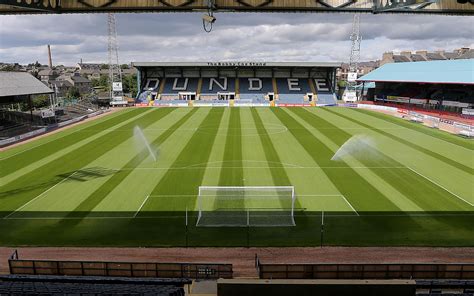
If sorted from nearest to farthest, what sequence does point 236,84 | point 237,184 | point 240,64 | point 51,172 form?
1. point 237,184
2. point 51,172
3. point 240,64
4. point 236,84

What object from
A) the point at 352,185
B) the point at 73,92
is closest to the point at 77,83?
the point at 73,92

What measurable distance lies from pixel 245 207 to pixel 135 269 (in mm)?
8490

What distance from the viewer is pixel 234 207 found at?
20328 mm

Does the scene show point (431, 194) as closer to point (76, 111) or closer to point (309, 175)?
point (309, 175)

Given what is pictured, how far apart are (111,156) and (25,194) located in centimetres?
941

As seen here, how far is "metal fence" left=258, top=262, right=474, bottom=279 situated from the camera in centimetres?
1250

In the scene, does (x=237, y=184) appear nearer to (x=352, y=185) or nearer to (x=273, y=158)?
(x=273, y=158)

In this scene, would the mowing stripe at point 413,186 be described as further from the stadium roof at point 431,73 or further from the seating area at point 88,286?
the stadium roof at point 431,73

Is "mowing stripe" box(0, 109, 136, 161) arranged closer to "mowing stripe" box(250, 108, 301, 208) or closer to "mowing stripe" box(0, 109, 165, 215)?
"mowing stripe" box(0, 109, 165, 215)

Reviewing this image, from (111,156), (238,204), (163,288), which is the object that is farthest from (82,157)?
(163,288)

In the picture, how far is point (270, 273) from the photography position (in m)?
13.0

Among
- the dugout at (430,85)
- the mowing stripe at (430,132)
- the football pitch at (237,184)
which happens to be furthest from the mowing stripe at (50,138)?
the dugout at (430,85)

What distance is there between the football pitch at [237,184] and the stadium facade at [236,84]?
33922mm

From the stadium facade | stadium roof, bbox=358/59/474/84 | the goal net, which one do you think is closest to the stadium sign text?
the stadium facade
